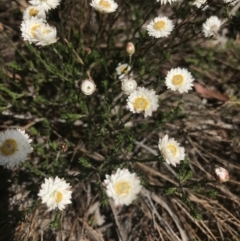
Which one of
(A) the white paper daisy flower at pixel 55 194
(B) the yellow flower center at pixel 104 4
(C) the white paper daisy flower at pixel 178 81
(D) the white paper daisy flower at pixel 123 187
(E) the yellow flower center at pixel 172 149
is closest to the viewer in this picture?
(D) the white paper daisy flower at pixel 123 187

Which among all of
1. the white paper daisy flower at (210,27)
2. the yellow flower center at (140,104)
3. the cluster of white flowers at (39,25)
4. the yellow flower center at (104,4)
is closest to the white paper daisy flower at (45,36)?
the cluster of white flowers at (39,25)

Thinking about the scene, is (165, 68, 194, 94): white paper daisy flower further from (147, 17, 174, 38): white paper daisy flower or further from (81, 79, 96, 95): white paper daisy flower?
(81, 79, 96, 95): white paper daisy flower

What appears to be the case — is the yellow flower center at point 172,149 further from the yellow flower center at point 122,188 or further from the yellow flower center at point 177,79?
the yellow flower center at point 177,79

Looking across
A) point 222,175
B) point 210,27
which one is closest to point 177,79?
point 210,27

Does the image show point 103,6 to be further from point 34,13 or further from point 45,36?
point 34,13

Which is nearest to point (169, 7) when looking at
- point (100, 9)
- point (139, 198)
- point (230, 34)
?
point (230, 34)
